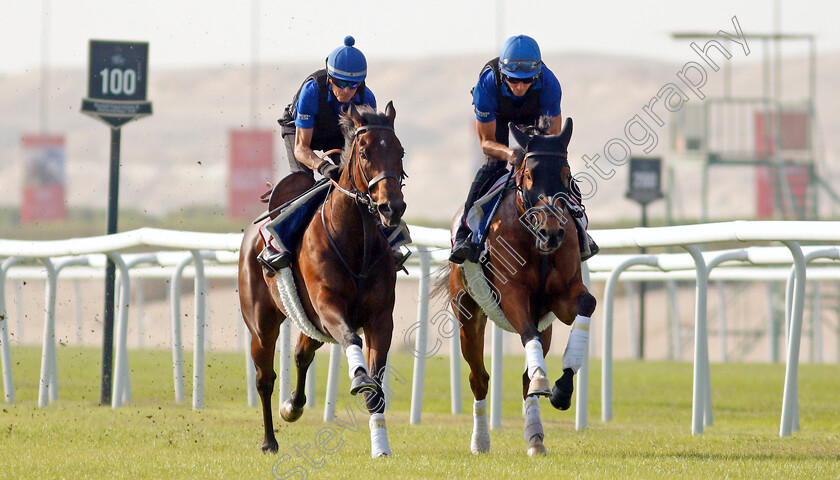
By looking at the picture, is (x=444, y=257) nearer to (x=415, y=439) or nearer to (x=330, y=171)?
(x=415, y=439)

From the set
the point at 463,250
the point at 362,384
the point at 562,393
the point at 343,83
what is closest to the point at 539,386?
the point at 562,393

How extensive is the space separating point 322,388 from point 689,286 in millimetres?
27177

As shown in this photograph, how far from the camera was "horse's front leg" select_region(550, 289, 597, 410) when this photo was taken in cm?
673

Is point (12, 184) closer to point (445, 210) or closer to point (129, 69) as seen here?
point (445, 210)

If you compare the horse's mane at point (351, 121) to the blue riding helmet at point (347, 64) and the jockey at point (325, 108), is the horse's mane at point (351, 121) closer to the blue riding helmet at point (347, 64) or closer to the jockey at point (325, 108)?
the jockey at point (325, 108)

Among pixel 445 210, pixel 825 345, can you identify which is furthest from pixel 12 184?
pixel 825 345

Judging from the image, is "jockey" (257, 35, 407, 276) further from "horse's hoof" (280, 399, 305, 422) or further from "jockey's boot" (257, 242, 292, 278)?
"horse's hoof" (280, 399, 305, 422)

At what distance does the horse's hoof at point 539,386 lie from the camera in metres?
6.60

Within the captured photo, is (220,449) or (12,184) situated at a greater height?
(12,184)

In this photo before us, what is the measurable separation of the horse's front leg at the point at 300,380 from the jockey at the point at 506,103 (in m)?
1.36

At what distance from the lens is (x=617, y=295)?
39406 millimetres

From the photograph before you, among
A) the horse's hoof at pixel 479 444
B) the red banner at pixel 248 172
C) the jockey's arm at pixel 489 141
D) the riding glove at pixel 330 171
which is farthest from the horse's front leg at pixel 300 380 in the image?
the red banner at pixel 248 172

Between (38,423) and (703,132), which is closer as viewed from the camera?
(38,423)

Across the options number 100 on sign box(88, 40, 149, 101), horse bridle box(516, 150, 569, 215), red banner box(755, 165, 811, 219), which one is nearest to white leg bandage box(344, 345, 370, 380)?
horse bridle box(516, 150, 569, 215)
